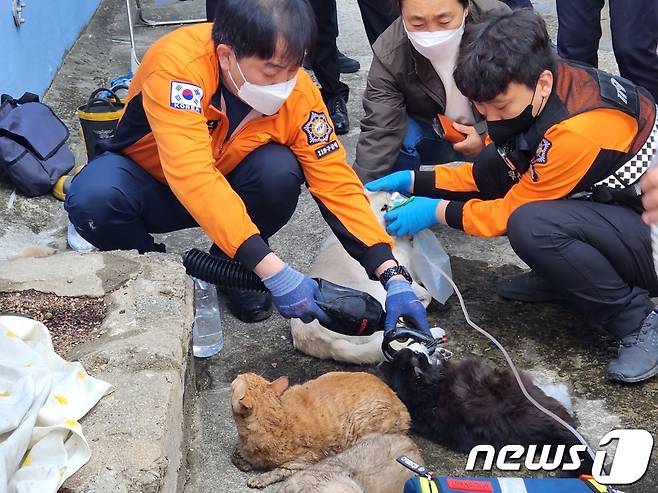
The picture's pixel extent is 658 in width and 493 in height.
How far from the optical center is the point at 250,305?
10.7 feet

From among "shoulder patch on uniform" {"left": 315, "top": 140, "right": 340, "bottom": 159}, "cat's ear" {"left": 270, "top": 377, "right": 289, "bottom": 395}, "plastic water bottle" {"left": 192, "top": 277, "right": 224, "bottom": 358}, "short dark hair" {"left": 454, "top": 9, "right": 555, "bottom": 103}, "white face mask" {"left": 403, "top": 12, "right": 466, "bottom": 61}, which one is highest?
"short dark hair" {"left": 454, "top": 9, "right": 555, "bottom": 103}

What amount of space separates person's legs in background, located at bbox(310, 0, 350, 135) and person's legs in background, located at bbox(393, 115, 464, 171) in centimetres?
117

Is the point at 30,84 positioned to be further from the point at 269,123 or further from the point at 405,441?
the point at 405,441

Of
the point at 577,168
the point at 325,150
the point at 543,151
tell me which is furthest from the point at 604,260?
the point at 325,150

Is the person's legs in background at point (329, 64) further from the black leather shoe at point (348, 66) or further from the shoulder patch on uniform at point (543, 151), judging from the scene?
the shoulder patch on uniform at point (543, 151)

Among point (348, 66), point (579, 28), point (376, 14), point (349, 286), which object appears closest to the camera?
point (349, 286)

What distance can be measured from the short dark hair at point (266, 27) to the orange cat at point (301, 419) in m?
1.03

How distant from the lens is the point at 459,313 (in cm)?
327

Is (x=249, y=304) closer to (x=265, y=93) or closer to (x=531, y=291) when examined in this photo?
(x=265, y=93)

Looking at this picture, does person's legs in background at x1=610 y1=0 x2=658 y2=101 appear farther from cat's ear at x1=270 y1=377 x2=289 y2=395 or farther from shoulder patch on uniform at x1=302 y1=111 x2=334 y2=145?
cat's ear at x1=270 y1=377 x2=289 y2=395

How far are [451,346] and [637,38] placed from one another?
2045mm

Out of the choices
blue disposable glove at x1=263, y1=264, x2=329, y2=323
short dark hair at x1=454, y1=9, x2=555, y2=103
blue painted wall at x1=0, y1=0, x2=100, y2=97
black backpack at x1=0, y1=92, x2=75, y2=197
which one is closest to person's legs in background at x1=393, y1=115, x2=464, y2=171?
short dark hair at x1=454, y1=9, x2=555, y2=103

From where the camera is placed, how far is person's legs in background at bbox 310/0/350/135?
4906 millimetres

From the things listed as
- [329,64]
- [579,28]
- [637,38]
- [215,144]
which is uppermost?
[637,38]
